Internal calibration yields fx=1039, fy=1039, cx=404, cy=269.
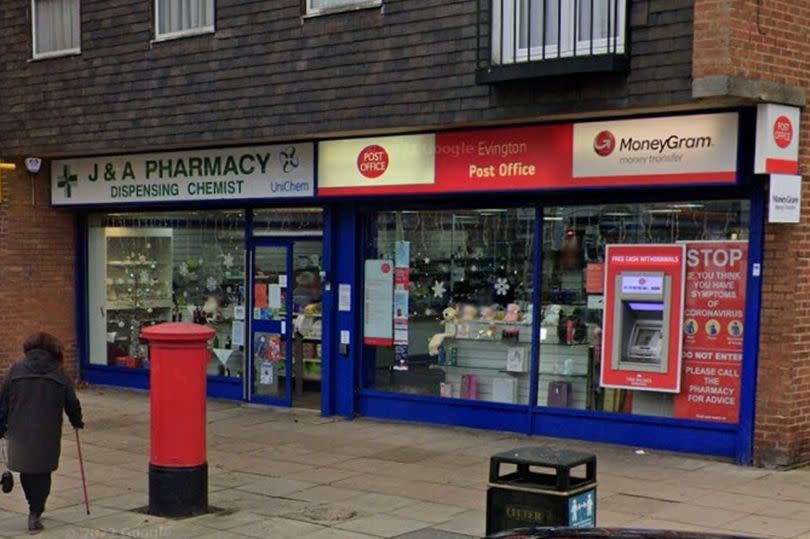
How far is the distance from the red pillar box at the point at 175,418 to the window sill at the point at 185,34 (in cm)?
565

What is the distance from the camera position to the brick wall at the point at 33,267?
14.9 m

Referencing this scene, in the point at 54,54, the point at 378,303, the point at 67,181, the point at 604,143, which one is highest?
the point at 54,54

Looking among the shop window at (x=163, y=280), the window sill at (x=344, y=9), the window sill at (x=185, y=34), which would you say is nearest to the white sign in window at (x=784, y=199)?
the window sill at (x=344, y=9)

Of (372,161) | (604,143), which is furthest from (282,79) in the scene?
(604,143)

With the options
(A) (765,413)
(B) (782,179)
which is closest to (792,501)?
(A) (765,413)

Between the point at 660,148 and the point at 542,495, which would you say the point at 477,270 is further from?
the point at 542,495

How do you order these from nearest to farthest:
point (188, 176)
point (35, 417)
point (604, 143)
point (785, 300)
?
1. point (35, 417)
2. point (785, 300)
3. point (604, 143)
4. point (188, 176)

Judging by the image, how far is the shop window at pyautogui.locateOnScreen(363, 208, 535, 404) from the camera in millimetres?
11266

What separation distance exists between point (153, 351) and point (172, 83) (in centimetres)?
580

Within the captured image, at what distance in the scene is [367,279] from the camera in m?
12.4

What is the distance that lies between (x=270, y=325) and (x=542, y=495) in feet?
27.4

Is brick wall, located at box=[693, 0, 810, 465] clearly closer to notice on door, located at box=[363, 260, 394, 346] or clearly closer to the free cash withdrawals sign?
notice on door, located at box=[363, 260, 394, 346]

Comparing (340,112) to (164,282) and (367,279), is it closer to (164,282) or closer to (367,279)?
(367,279)

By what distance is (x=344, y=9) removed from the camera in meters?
11.2
